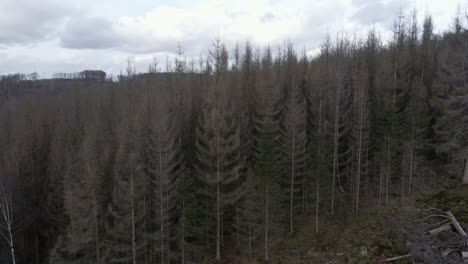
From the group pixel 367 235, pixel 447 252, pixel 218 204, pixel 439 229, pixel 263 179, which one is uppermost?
pixel 263 179

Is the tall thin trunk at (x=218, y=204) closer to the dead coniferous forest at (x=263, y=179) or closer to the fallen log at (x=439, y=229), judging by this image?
the dead coniferous forest at (x=263, y=179)

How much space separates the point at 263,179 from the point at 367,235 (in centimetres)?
783

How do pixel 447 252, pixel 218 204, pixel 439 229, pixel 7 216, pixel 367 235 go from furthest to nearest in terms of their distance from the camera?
1. pixel 7 216
2. pixel 218 204
3. pixel 367 235
4. pixel 439 229
5. pixel 447 252

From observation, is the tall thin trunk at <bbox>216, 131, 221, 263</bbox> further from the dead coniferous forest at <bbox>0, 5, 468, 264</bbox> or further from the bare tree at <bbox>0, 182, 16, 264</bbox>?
the bare tree at <bbox>0, 182, 16, 264</bbox>

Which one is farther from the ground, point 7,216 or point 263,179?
point 263,179

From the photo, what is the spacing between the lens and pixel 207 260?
22.9m

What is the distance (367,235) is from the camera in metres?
21.8

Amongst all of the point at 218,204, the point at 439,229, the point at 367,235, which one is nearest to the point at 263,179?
the point at 218,204

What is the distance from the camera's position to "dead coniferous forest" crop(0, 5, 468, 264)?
2080 centimetres

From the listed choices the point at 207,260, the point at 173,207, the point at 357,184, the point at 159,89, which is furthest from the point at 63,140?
the point at 357,184

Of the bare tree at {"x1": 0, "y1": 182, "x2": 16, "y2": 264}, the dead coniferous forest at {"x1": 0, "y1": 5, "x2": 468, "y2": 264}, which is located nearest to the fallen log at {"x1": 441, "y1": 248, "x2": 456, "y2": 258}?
the dead coniferous forest at {"x1": 0, "y1": 5, "x2": 468, "y2": 264}

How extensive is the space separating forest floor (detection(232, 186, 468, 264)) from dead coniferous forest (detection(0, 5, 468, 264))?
123 mm

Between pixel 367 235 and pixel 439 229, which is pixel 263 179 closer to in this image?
pixel 367 235

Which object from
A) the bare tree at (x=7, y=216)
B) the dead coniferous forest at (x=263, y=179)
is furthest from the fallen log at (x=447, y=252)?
the bare tree at (x=7, y=216)
